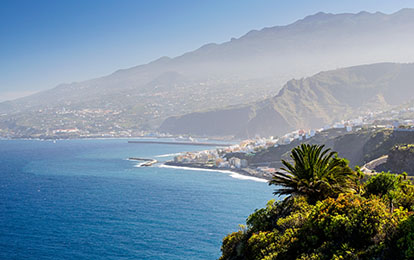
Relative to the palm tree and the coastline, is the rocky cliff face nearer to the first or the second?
the coastline

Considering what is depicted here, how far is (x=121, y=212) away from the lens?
165ft

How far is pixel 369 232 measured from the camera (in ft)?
35.4

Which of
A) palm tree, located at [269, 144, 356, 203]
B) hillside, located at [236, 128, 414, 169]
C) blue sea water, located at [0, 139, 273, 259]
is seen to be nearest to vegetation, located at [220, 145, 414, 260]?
palm tree, located at [269, 144, 356, 203]

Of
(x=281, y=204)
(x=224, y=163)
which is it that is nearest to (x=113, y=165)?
(x=224, y=163)

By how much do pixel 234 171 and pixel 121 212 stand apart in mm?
45915

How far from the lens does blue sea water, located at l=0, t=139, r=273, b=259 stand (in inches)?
1421

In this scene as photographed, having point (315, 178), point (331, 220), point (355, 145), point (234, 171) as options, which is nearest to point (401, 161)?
point (355, 145)

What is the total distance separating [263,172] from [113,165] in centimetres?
3957

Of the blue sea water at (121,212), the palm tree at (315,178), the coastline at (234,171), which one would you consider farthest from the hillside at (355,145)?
the palm tree at (315,178)

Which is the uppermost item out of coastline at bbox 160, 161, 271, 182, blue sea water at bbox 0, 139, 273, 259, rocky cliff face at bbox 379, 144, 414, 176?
rocky cliff face at bbox 379, 144, 414, 176

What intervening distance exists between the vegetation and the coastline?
62510 millimetres

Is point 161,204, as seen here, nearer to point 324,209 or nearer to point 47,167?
point 324,209

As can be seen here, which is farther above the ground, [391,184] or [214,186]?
[391,184]

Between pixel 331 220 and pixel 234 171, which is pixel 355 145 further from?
pixel 331 220
